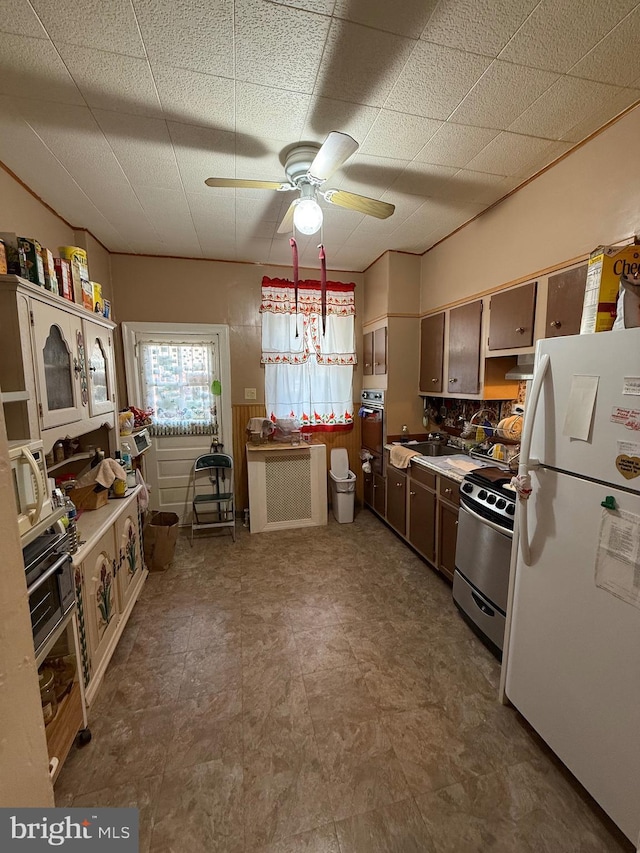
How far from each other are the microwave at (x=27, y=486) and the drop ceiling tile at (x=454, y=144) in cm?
223

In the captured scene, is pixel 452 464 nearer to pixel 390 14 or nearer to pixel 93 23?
pixel 390 14

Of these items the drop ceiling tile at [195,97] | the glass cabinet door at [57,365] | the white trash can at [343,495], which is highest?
the drop ceiling tile at [195,97]

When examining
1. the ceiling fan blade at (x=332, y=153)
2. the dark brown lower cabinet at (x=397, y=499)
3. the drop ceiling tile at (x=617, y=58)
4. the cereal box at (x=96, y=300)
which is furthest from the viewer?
the dark brown lower cabinet at (x=397, y=499)

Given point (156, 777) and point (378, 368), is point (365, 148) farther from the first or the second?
point (156, 777)

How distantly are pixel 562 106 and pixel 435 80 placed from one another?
61 centimetres

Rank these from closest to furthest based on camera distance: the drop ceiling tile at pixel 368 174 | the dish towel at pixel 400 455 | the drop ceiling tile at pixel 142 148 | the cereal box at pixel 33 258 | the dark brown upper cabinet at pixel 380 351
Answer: the cereal box at pixel 33 258 < the drop ceiling tile at pixel 142 148 < the drop ceiling tile at pixel 368 174 < the dish towel at pixel 400 455 < the dark brown upper cabinet at pixel 380 351

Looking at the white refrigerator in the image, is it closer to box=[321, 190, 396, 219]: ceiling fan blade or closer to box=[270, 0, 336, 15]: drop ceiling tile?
box=[321, 190, 396, 219]: ceiling fan blade

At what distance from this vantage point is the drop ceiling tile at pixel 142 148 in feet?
5.30

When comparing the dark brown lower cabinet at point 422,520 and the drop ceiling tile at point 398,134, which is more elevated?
the drop ceiling tile at point 398,134

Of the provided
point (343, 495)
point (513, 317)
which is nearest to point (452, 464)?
point (513, 317)

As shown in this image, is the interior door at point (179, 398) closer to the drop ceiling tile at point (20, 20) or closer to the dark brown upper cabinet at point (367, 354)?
the dark brown upper cabinet at point (367, 354)

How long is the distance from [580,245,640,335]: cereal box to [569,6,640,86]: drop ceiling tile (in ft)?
2.26

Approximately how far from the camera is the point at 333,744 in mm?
1463

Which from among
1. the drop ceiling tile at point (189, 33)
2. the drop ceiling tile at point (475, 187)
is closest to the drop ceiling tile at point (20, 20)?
the drop ceiling tile at point (189, 33)
